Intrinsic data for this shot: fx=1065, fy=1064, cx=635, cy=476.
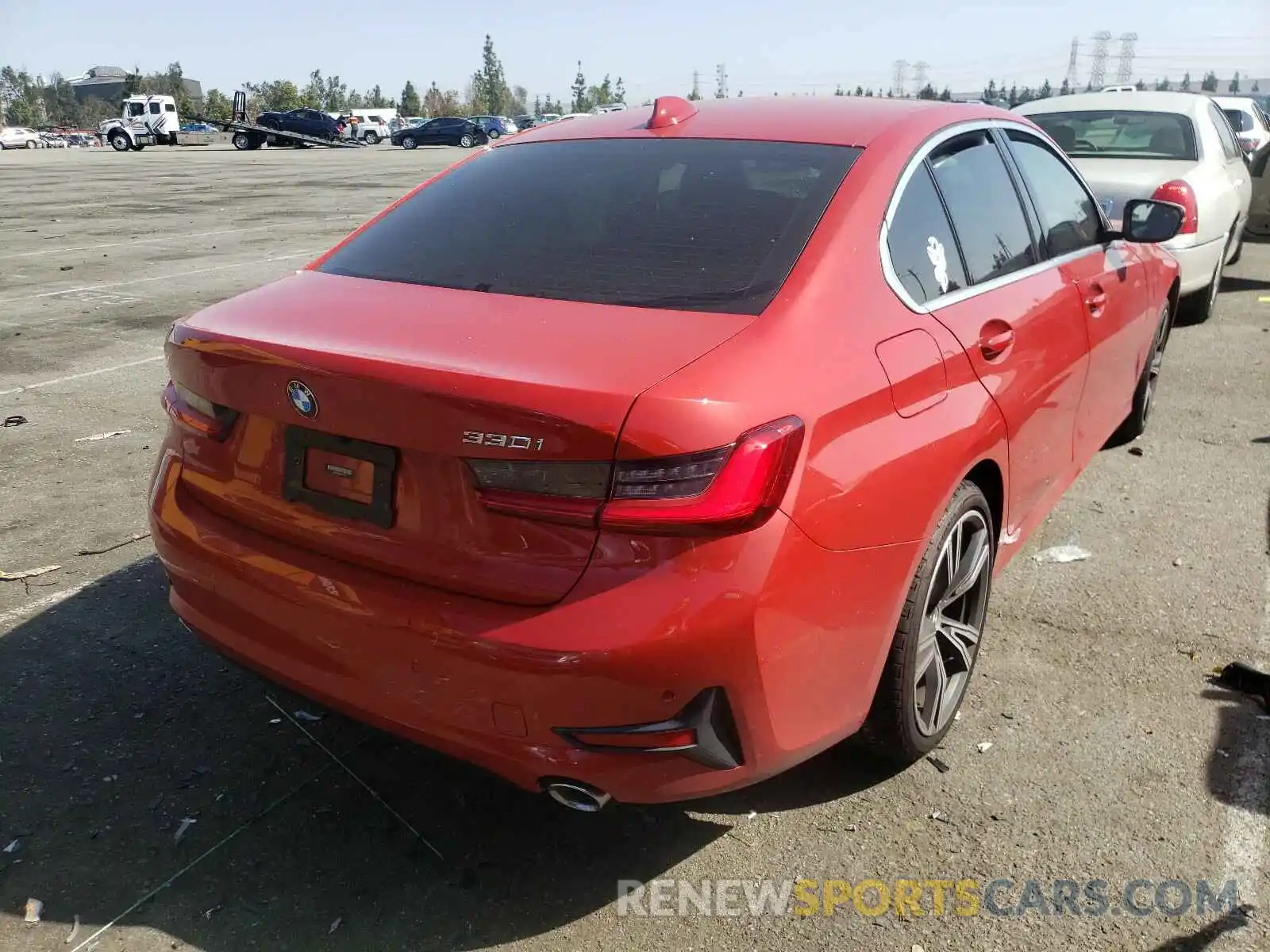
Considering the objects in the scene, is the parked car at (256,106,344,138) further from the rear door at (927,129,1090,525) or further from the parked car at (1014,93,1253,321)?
the rear door at (927,129,1090,525)

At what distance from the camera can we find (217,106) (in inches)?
4606

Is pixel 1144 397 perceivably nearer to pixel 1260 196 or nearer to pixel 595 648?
pixel 595 648

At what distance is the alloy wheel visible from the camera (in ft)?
9.35

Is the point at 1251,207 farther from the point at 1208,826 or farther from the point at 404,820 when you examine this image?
the point at 404,820


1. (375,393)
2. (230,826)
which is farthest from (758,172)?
(230,826)

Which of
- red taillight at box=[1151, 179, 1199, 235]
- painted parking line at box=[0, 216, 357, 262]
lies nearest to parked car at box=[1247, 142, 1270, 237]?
red taillight at box=[1151, 179, 1199, 235]

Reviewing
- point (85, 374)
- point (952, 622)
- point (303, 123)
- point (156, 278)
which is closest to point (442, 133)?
point (303, 123)

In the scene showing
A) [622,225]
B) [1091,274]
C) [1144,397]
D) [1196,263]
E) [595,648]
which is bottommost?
[1144,397]

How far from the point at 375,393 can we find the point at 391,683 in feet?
2.05

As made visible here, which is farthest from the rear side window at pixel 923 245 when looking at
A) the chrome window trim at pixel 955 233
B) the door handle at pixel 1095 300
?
the door handle at pixel 1095 300

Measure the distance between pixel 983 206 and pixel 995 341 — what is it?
0.59 m

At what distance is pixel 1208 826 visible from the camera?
8.96ft

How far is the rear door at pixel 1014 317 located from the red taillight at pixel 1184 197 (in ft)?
14.3

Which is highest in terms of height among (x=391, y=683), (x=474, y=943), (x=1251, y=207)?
(x=1251, y=207)
